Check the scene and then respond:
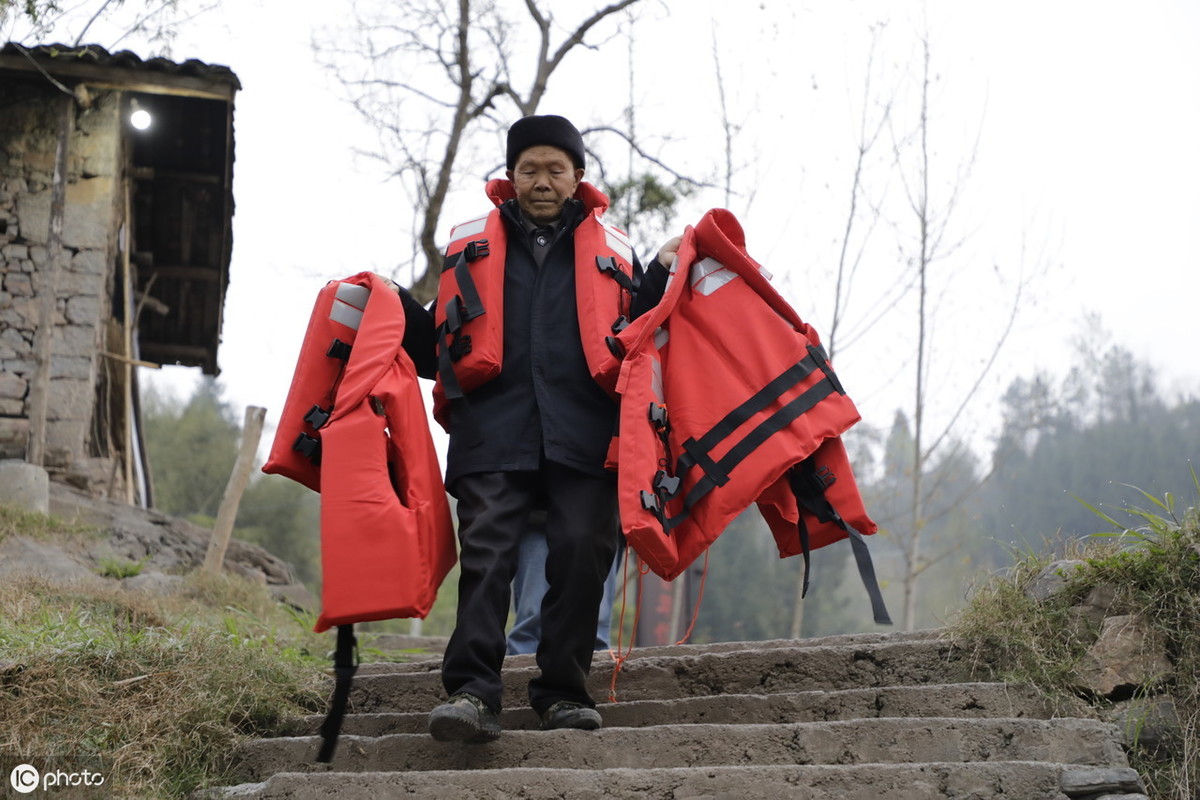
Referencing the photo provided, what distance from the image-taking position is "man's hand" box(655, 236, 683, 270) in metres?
3.63

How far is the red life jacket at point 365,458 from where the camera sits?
3.02 m

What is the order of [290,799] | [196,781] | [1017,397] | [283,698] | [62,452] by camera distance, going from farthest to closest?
[1017,397] → [62,452] → [283,698] → [196,781] → [290,799]

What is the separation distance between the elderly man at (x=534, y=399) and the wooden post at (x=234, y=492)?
4.62 metres

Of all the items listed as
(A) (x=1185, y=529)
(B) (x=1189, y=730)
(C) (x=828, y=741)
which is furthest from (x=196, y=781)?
(A) (x=1185, y=529)

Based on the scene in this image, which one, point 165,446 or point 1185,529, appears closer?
point 1185,529

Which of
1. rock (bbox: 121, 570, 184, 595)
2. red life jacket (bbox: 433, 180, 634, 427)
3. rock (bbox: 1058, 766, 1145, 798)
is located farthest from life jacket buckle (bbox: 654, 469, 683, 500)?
rock (bbox: 121, 570, 184, 595)

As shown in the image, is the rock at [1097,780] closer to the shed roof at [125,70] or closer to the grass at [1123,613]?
the grass at [1123,613]

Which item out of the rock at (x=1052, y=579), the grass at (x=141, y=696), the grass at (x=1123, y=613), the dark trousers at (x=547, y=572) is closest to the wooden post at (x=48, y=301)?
the grass at (x=141, y=696)

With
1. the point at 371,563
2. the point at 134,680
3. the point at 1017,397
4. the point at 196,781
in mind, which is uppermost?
the point at 1017,397

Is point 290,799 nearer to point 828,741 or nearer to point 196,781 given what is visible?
point 196,781

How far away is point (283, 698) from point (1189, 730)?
2706 mm

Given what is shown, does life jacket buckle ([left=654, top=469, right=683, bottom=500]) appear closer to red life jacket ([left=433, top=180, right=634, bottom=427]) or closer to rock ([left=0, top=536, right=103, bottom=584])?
red life jacket ([left=433, top=180, right=634, bottom=427])

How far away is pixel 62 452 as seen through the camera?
332 inches

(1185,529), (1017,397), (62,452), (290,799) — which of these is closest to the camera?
(290,799)
